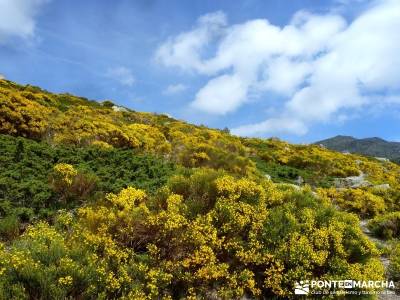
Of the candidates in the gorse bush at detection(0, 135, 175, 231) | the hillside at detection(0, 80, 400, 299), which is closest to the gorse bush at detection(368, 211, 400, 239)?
the hillside at detection(0, 80, 400, 299)

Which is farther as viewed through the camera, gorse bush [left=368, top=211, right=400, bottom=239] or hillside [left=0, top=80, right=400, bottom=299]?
gorse bush [left=368, top=211, right=400, bottom=239]

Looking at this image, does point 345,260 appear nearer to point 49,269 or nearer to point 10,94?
point 49,269

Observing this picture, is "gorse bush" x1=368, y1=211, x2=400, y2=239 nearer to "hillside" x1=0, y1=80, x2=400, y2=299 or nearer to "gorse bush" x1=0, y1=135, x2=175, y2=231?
"hillside" x1=0, y1=80, x2=400, y2=299

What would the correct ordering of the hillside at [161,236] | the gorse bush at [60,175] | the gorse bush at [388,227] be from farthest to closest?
the gorse bush at [388,227] → the gorse bush at [60,175] → the hillside at [161,236]

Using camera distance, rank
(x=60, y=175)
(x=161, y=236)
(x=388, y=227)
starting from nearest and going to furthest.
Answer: (x=161, y=236), (x=60, y=175), (x=388, y=227)

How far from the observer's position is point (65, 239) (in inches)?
358

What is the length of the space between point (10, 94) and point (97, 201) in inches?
599

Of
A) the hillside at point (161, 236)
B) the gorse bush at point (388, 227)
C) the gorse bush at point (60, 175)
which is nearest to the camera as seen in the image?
the hillside at point (161, 236)

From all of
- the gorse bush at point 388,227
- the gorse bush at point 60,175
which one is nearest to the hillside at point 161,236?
the gorse bush at point 60,175

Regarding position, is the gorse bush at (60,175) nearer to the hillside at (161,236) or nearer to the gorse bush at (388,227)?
the hillside at (161,236)

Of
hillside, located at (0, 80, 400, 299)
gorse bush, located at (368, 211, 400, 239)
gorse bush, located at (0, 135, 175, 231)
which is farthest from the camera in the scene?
gorse bush, located at (368, 211, 400, 239)

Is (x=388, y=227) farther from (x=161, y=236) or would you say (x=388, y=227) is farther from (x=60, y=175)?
(x=60, y=175)

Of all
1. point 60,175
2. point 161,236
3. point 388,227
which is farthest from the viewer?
point 388,227

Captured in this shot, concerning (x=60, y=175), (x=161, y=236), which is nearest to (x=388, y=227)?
(x=161, y=236)
